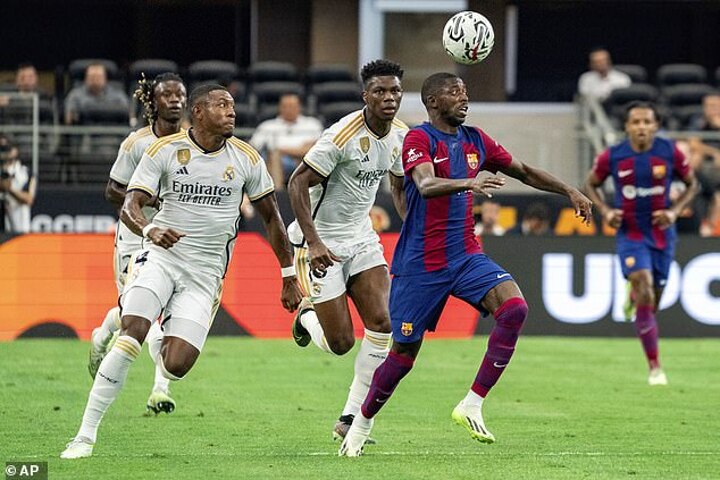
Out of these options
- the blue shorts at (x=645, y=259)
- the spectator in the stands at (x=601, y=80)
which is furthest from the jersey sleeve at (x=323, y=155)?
the spectator in the stands at (x=601, y=80)

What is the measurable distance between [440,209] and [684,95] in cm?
1579

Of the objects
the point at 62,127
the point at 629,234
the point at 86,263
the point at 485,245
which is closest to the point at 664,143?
Answer: the point at 629,234

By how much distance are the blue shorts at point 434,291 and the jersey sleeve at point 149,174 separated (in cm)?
169

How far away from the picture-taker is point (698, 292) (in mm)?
19359

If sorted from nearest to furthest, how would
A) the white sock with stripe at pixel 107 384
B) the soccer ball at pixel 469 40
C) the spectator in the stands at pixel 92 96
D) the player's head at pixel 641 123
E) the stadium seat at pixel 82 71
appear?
1. the white sock with stripe at pixel 107 384
2. the soccer ball at pixel 469 40
3. the player's head at pixel 641 123
4. the spectator in the stands at pixel 92 96
5. the stadium seat at pixel 82 71

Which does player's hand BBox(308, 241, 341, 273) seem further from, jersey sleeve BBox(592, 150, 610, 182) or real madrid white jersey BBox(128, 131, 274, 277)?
jersey sleeve BBox(592, 150, 610, 182)

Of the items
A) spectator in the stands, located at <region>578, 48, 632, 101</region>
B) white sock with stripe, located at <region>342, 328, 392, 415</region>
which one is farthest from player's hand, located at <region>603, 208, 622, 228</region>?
spectator in the stands, located at <region>578, 48, 632, 101</region>

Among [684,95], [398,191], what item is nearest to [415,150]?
[398,191]

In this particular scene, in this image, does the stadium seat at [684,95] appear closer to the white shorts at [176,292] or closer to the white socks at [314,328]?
the white socks at [314,328]

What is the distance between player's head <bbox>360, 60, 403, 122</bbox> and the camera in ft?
34.5

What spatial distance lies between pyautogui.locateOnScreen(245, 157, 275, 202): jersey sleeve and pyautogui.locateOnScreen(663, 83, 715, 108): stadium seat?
15737mm

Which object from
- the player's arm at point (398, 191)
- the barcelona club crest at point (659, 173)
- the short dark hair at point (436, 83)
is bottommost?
the barcelona club crest at point (659, 173)

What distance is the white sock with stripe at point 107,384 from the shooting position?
30.3 feet

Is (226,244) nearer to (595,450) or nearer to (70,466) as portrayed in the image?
(70,466)
